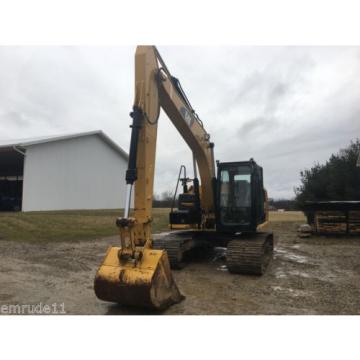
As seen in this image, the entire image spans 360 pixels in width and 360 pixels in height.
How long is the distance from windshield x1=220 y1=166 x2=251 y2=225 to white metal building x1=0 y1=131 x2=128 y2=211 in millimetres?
14739

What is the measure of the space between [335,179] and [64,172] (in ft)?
54.9

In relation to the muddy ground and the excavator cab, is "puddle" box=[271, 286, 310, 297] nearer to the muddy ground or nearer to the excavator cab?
the muddy ground

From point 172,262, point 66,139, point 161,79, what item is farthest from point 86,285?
point 66,139

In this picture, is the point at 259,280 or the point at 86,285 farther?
the point at 259,280

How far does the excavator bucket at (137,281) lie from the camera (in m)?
4.13

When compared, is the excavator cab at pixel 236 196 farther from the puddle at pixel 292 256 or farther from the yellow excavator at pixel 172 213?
the puddle at pixel 292 256

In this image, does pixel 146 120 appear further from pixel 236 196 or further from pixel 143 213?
pixel 236 196

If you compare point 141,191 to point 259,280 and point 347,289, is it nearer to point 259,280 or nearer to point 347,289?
point 259,280

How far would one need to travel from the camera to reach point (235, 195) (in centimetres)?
773

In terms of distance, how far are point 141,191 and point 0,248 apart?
23.3ft

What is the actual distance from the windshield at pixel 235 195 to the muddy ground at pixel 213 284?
4.05 ft

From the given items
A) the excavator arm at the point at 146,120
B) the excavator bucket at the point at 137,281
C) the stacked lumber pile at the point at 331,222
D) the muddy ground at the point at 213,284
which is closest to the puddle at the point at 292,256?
the muddy ground at the point at 213,284

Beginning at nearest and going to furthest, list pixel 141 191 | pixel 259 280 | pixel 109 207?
pixel 141 191 → pixel 259 280 → pixel 109 207

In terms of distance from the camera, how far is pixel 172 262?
7.39 meters
